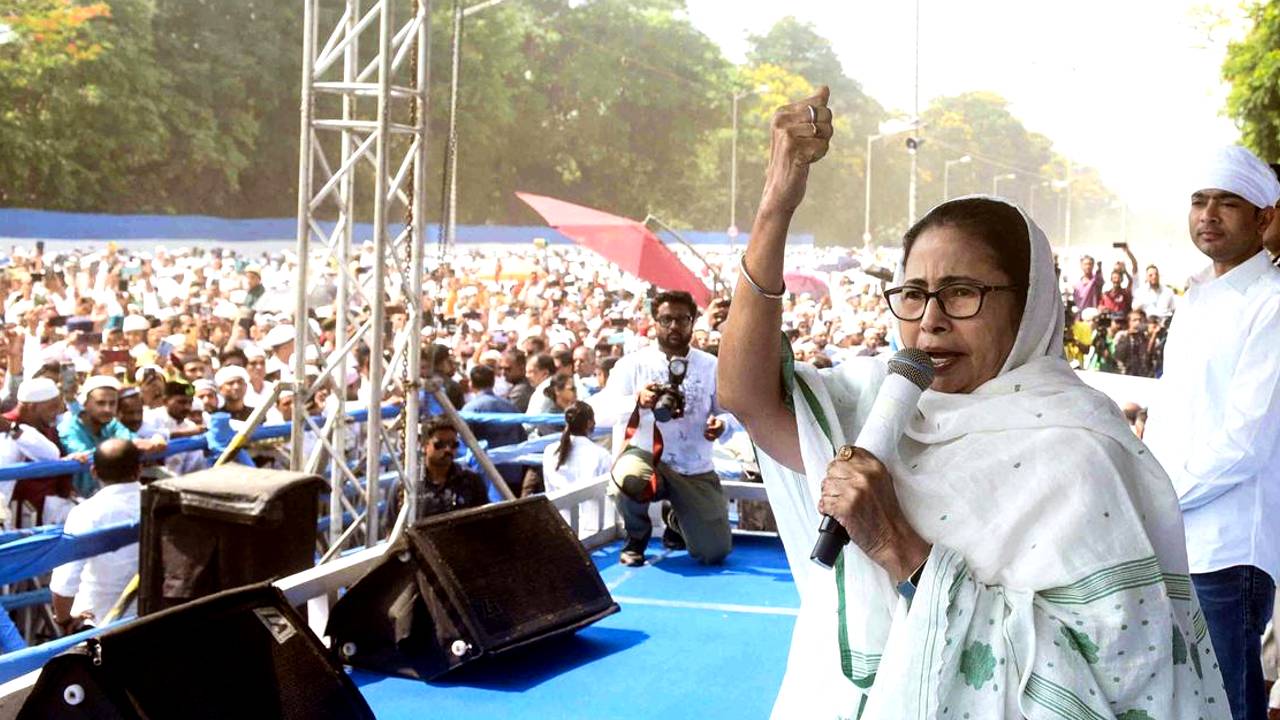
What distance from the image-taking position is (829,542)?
191cm

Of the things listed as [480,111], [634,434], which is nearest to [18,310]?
[634,434]

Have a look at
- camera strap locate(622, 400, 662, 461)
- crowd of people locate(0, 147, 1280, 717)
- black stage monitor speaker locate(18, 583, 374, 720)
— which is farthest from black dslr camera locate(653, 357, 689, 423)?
black stage monitor speaker locate(18, 583, 374, 720)

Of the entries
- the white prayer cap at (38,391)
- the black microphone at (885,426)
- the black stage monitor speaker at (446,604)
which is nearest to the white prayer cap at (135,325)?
the white prayer cap at (38,391)

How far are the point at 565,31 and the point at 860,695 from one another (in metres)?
68.6

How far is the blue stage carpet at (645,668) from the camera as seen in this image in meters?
5.24

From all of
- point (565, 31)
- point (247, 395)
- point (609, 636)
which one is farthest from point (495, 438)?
point (565, 31)

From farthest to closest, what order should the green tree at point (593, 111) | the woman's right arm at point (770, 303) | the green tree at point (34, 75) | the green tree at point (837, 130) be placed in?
the green tree at point (837, 130) < the green tree at point (593, 111) < the green tree at point (34, 75) < the woman's right arm at point (770, 303)

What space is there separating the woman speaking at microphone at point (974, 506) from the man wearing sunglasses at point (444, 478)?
5452 millimetres

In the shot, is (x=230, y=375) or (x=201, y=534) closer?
(x=201, y=534)

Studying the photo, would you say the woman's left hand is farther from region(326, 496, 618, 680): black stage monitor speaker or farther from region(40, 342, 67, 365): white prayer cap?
region(40, 342, 67, 365): white prayer cap

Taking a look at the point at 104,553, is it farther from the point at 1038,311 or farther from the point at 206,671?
the point at 1038,311

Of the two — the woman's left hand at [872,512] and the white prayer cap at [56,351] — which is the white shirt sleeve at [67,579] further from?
the white prayer cap at [56,351]

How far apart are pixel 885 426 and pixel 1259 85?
49.3 ft

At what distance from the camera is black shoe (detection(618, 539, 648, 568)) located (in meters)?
7.73
